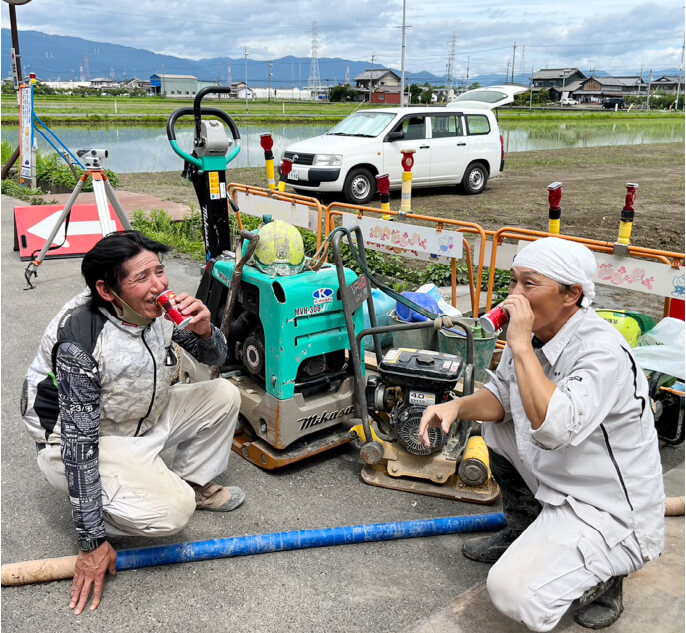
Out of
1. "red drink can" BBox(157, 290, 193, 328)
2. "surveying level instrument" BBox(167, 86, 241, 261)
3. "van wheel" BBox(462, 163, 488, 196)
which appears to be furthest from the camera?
"van wheel" BBox(462, 163, 488, 196)

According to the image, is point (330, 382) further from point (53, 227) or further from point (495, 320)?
point (53, 227)

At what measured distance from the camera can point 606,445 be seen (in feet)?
7.35

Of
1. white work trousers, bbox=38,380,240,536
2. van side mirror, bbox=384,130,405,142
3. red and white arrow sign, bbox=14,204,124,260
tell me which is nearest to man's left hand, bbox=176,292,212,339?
white work trousers, bbox=38,380,240,536

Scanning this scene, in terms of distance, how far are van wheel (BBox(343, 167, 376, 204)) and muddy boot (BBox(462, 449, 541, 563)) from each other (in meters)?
9.49

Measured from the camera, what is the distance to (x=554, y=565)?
2197 mm

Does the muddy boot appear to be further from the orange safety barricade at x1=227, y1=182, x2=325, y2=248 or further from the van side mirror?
the van side mirror

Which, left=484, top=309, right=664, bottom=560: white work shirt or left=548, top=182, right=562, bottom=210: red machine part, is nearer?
left=484, top=309, right=664, bottom=560: white work shirt

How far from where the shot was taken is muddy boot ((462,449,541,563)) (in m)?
2.72

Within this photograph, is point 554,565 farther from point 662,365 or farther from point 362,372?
point 662,365

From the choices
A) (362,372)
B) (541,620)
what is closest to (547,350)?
(541,620)

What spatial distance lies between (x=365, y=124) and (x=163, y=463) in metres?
10.6

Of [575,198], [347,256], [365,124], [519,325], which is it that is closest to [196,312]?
[519,325]

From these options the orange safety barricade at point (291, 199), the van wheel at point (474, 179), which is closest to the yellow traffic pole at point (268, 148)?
the orange safety barricade at point (291, 199)

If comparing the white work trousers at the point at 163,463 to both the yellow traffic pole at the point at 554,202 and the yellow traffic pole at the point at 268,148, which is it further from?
the yellow traffic pole at the point at 268,148
